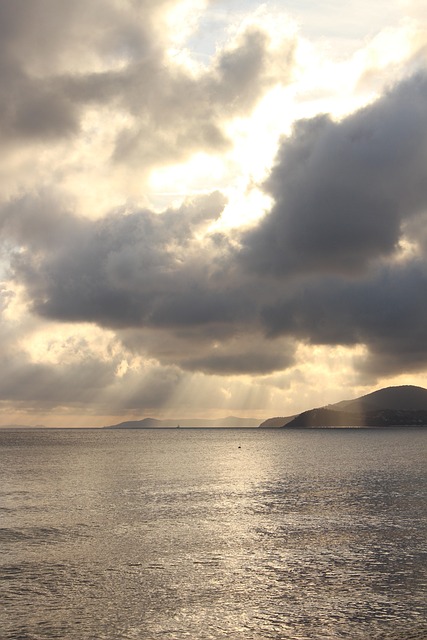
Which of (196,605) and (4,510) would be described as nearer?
(196,605)

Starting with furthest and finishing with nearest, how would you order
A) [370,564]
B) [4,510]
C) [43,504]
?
[43,504] → [4,510] → [370,564]

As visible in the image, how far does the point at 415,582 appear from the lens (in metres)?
41.7

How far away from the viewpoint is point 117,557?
49781 mm

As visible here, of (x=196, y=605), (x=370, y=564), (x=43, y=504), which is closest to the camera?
(x=196, y=605)

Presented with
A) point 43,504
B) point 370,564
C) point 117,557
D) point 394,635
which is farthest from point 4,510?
point 394,635

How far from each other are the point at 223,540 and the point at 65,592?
64.2ft

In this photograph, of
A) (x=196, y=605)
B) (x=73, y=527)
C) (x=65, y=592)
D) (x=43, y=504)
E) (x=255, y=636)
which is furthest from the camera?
(x=43, y=504)

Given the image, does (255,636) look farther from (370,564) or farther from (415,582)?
(370,564)

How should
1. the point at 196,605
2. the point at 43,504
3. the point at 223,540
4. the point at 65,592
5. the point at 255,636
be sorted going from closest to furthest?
the point at 255,636
the point at 196,605
the point at 65,592
the point at 223,540
the point at 43,504

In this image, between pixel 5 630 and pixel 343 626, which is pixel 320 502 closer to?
pixel 343 626

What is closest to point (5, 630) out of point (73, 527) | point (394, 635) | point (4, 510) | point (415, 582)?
point (394, 635)

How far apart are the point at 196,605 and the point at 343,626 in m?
8.31

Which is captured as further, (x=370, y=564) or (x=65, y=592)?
(x=370, y=564)

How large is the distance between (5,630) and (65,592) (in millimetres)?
7610
